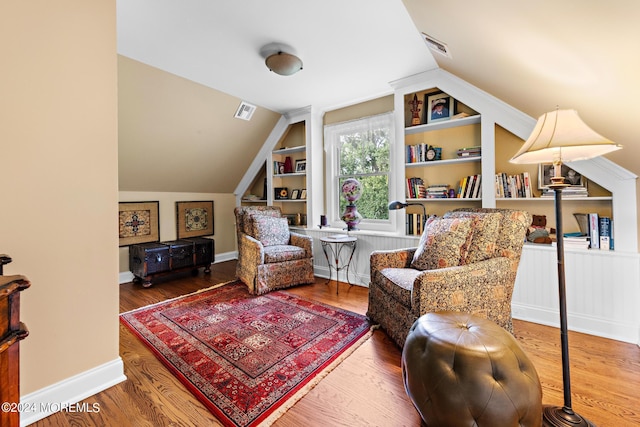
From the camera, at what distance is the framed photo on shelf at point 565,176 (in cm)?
236

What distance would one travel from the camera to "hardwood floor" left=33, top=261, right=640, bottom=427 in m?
1.36

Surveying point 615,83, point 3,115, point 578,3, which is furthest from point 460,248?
point 3,115

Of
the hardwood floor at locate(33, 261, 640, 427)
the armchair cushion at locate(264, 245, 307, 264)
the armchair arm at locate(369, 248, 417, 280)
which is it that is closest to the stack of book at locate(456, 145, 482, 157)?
the armchair arm at locate(369, 248, 417, 280)

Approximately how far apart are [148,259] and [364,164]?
3.00m

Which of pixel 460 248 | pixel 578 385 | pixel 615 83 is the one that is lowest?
pixel 578 385

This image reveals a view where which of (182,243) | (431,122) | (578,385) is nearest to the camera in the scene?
(578,385)

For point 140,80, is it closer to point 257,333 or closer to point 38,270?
point 38,270

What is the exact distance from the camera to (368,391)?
1562 millimetres

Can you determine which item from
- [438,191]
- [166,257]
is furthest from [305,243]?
[166,257]

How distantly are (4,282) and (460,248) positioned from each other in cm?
238

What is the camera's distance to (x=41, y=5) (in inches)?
53.7

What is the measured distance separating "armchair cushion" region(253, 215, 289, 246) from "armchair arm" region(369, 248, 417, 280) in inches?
63.6

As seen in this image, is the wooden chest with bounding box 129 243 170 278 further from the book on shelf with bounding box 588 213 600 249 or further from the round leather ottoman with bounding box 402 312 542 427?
the book on shelf with bounding box 588 213 600 249

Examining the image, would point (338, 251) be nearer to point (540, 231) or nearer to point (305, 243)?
point (305, 243)
